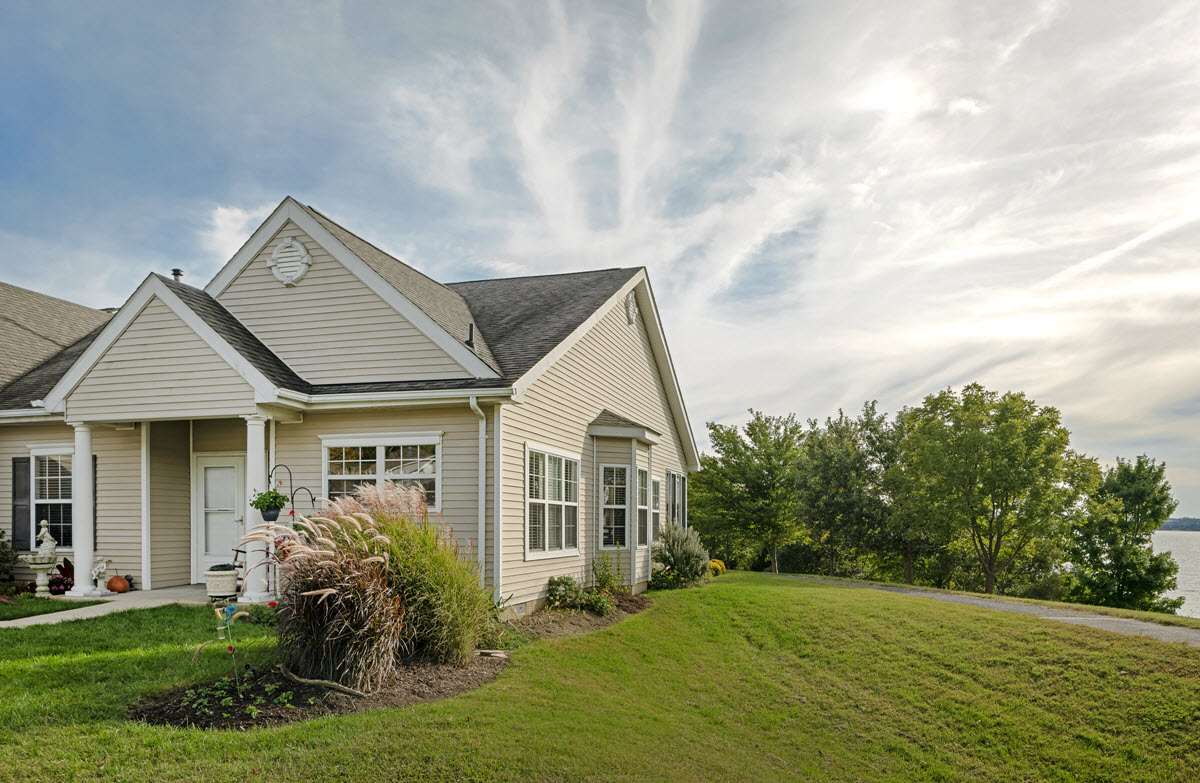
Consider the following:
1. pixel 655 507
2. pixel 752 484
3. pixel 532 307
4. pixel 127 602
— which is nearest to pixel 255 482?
pixel 127 602

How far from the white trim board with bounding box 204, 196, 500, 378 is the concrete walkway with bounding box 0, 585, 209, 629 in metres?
5.14

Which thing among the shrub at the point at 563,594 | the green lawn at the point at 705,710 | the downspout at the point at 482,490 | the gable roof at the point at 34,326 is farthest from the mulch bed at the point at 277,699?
the gable roof at the point at 34,326

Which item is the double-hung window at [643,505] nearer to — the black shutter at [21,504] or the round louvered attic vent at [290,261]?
the round louvered attic vent at [290,261]

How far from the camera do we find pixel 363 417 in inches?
478

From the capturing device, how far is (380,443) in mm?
11930

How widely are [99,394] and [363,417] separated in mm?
Answer: 4254

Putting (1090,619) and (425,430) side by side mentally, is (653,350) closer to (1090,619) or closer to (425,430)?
(425,430)

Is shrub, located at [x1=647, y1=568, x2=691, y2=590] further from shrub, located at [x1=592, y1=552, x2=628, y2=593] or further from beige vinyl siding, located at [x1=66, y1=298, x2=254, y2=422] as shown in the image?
beige vinyl siding, located at [x1=66, y1=298, x2=254, y2=422]

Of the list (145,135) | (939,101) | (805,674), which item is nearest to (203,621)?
(805,674)

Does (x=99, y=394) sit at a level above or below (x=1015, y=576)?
above

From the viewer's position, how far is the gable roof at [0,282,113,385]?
15916 mm

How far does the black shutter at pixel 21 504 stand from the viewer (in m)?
14.1

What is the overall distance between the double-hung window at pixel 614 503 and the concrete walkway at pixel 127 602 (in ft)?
23.8

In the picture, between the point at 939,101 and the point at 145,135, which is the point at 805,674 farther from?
the point at 145,135
